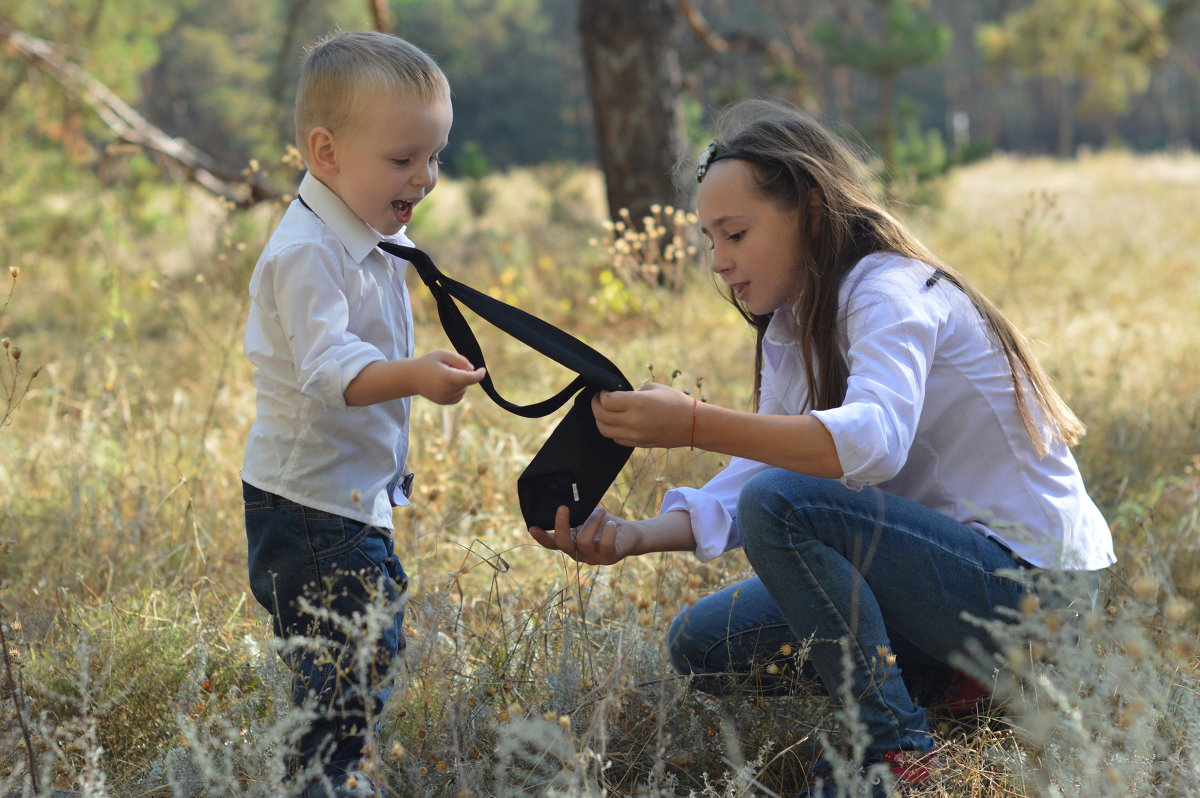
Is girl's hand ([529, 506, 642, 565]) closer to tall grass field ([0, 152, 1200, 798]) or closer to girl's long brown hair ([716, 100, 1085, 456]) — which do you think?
tall grass field ([0, 152, 1200, 798])

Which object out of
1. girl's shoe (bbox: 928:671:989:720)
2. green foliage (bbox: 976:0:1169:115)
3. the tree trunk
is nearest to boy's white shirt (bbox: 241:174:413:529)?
girl's shoe (bbox: 928:671:989:720)

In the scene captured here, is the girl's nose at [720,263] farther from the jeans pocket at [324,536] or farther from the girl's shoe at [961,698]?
the girl's shoe at [961,698]

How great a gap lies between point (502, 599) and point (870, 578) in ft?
3.20

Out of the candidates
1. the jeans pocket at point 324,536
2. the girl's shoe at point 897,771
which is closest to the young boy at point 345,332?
the jeans pocket at point 324,536

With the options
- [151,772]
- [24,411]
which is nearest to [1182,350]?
[151,772]

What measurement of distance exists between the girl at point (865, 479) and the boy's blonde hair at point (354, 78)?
0.58 meters

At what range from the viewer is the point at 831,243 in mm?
2053

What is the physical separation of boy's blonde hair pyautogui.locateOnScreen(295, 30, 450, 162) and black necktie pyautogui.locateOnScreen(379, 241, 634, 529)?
0.25m

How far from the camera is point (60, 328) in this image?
612 cm

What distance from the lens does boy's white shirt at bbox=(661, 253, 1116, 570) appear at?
1.85 metres

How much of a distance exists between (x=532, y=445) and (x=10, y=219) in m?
4.81

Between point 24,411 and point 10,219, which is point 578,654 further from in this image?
point 10,219

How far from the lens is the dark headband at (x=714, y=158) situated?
6.72ft

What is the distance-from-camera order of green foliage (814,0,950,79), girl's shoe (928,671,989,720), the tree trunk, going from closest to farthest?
1. girl's shoe (928,671,989,720)
2. the tree trunk
3. green foliage (814,0,950,79)
